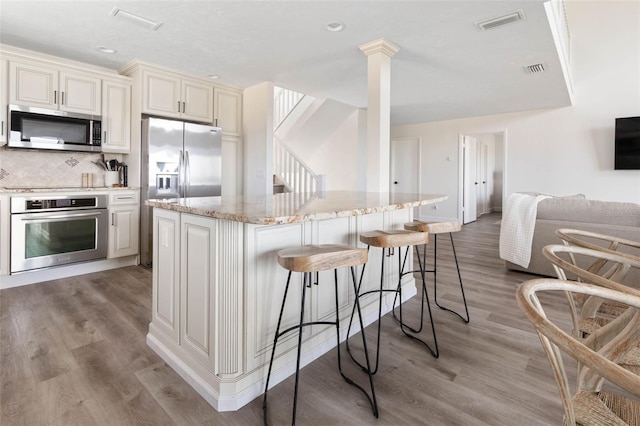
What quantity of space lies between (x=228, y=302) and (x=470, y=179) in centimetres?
741

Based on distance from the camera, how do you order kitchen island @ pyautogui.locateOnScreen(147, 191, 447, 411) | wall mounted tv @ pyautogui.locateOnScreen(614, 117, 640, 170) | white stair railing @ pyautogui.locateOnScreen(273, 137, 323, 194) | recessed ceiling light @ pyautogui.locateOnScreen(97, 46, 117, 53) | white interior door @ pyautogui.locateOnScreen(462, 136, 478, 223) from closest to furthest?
kitchen island @ pyautogui.locateOnScreen(147, 191, 447, 411) < recessed ceiling light @ pyautogui.locateOnScreen(97, 46, 117, 53) < white stair railing @ pyautogui.locateOnScreen(273, 137, 323, 194) < wall mounted tv @ pyautogui.locateOnScreen(614, 117, 640, 170) < white interior door @ pyautogui.locateOnScreen(462, 136, 478, 223)

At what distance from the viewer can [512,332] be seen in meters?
2.21

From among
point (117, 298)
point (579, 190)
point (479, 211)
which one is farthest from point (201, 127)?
point (479, 211)

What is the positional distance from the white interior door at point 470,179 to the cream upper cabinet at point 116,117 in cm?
647

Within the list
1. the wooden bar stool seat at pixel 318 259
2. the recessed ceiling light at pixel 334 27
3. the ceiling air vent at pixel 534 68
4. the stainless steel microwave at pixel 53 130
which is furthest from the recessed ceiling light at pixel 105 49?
the ceiling air vent at pixel 534 68

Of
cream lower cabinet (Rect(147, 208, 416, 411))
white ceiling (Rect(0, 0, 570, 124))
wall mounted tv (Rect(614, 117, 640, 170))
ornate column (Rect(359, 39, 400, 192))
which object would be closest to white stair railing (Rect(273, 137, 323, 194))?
white ceiling (Rect(0, 0, 570, 124))

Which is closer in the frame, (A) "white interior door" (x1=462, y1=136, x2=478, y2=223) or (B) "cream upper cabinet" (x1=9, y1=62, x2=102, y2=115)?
(B) "cream upper cabinet" (x1=9, y1=62, x2=102, y2=115)

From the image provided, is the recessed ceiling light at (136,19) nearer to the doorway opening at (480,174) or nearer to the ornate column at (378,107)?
the ornate column at (378,107)

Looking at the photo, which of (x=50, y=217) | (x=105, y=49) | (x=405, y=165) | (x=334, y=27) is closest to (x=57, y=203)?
(x=50, y=217)

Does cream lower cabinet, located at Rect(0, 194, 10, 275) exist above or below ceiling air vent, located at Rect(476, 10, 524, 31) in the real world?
below

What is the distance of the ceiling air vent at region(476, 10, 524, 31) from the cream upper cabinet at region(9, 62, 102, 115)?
4069 millimetres

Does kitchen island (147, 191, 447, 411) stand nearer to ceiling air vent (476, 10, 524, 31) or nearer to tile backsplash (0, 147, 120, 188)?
ceiling air vent (476, 10, 524, 31)

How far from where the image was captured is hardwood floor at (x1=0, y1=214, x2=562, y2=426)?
1.42 meters

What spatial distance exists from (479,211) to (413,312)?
7169 mm
